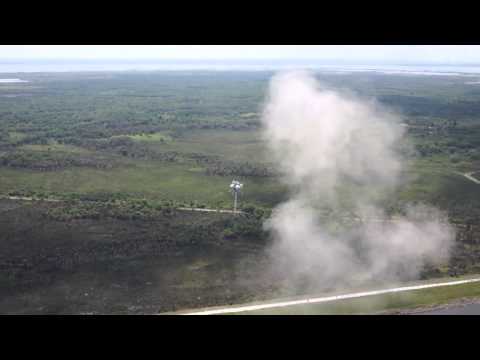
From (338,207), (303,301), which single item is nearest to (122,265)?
(303,301)

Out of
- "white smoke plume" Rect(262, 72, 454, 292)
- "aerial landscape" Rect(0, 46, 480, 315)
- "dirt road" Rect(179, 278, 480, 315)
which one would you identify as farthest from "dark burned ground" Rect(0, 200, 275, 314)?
"white smoke plume" Rect(262, 72, 454, 292)

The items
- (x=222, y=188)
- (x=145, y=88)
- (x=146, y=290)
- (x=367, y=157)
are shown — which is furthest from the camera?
(x=145, y=88)

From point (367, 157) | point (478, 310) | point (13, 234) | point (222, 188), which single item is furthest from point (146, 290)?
point (367, 157)

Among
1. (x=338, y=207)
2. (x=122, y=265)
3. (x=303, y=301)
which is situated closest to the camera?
(x=303, y=301)

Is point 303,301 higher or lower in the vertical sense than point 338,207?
lower

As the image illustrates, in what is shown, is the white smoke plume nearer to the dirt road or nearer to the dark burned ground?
the dirt road

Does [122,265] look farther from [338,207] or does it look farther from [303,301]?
[338,207]

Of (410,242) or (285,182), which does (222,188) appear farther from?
(410,242)
